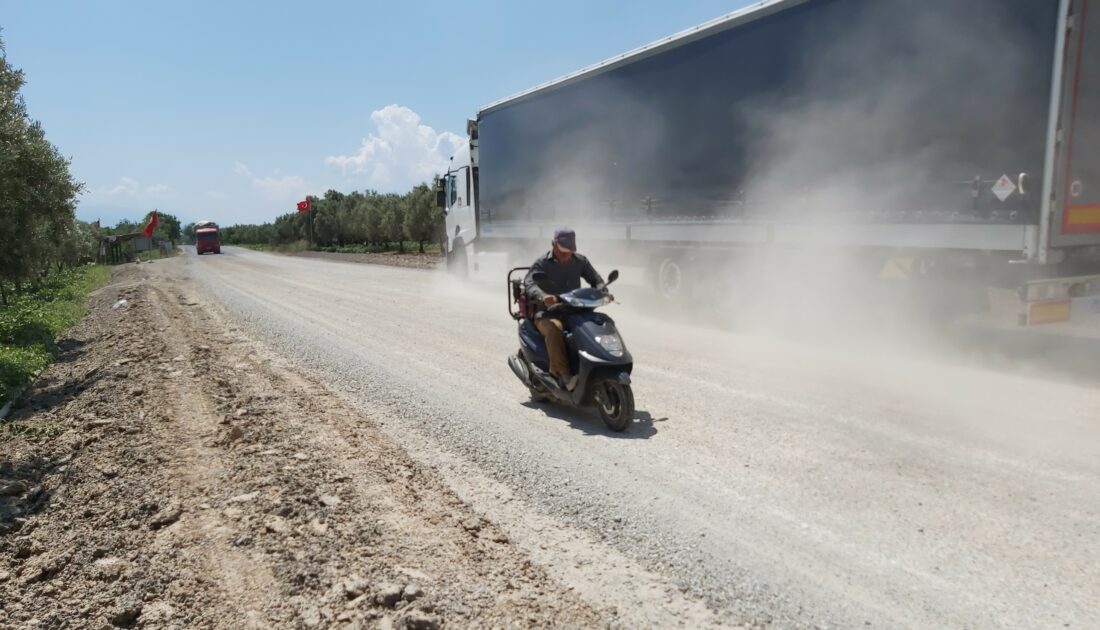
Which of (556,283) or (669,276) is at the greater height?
(556,283)

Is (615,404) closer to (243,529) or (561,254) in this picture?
(561,254)

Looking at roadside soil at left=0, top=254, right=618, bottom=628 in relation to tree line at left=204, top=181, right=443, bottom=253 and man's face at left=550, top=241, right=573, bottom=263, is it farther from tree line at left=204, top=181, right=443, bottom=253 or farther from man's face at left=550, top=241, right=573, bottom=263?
tree line at left=204, top=181, right=443, bottom=253

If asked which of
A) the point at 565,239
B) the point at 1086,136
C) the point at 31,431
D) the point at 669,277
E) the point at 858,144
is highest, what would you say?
the point at 858,144

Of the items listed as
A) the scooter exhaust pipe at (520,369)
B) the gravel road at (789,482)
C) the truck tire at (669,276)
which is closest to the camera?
the gravel road at (789,482)

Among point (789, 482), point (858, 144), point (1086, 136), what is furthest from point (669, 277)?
point (789, 482)

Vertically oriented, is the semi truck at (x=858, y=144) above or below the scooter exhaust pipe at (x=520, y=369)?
above

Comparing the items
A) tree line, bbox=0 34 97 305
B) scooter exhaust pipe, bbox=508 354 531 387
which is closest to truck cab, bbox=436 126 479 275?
tree line, bbox=0 34 97 305

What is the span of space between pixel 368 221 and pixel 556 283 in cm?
6328

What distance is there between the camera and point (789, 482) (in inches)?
164

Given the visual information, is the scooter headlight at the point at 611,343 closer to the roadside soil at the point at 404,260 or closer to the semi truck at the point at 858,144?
the semi truck at the point at 858,144

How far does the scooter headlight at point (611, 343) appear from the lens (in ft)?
17.7

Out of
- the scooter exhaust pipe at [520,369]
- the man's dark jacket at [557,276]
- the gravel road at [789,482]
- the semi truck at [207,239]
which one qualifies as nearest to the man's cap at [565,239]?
the man's dark jacket at [557,276]

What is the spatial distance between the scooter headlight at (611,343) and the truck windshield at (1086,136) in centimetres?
472

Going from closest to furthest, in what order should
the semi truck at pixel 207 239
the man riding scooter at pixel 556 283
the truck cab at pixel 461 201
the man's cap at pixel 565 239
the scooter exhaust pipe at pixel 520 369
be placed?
the man riding scooter at pixel 556 283
the man's cap at pixel 565 239
the scooter exhaust pipe at pixel 520 369
the truck cab at pixel 461 201
the semi truck at pixel 207 239
